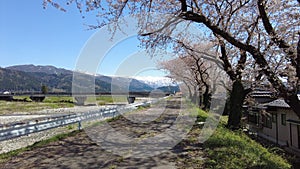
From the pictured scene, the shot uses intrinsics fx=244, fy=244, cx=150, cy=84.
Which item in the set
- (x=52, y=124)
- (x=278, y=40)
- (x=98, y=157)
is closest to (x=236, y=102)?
(x=278, y=40)

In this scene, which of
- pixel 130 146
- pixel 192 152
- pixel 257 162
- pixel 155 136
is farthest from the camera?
pixel 155 136

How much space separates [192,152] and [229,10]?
7388 millimetres

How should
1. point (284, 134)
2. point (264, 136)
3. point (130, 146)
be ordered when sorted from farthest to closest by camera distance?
point (264, 136) → point (284, 134) → point (130, 146)

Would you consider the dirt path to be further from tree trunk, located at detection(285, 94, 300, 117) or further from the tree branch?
the tree branch

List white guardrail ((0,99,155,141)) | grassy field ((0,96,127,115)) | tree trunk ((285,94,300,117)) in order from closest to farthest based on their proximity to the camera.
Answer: tree trunk ((285,94,300,117)), white guardrail ((0,99,155,141)), grassy field ((0,96,127,115))

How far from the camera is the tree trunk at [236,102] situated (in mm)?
12875

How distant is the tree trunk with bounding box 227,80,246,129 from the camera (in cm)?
1288

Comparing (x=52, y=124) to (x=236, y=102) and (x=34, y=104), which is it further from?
(x=34, y=104)

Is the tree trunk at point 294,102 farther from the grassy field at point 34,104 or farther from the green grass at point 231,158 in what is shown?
the grassy field at point 34,104

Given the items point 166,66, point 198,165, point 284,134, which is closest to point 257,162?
point 198,165

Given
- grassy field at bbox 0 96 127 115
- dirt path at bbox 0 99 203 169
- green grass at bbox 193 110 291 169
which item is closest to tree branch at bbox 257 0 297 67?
green grass at bbox 193 110 291 169

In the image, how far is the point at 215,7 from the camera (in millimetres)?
11406

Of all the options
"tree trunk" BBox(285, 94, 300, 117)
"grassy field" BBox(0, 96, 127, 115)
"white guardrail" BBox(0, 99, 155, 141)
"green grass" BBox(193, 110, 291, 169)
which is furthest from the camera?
Answer: "grassy field" BBox(0, 96, 127, 115)

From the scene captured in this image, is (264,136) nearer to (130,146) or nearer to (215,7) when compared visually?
(215,7)
